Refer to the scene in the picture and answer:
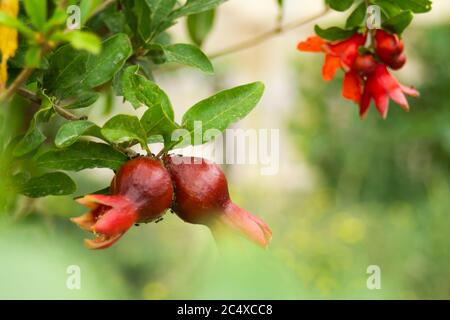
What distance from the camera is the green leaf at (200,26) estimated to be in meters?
1.18

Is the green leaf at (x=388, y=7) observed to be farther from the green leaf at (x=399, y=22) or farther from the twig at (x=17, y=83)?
the twig at (x=17, y=83)

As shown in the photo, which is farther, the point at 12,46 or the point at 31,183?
the point at 31,183

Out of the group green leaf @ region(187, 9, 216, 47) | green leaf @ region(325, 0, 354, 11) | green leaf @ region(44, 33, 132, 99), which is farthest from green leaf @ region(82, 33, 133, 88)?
green leaf @ region(187, 9, 216, 47)

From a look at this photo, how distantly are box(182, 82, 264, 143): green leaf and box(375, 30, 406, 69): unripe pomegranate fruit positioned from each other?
0.67 ft

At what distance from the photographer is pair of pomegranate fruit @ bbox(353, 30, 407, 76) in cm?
80

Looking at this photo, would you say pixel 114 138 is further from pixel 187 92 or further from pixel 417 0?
pixel 187 92

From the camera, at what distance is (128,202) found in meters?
0.59

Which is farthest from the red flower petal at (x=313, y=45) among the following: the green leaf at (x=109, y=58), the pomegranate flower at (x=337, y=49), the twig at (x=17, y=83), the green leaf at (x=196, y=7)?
the twig at (x=17, y=83)

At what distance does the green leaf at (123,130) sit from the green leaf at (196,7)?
0.66 ft

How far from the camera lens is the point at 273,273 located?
27 cm

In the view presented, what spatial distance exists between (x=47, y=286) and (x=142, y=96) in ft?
1.35

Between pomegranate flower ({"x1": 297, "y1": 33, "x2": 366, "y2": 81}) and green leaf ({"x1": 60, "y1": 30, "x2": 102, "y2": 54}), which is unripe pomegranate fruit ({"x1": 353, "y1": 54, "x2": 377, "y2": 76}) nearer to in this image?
pomegranate flower ({"x1": 297, "y1": 33, "x2": 366, "y2": 81})

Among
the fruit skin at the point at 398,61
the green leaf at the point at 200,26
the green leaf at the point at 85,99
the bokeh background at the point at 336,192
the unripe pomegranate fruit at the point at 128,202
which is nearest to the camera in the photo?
the unripe pomegranate fruit at the point at 128,202

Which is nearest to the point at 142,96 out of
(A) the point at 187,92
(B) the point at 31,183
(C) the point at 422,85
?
(B) the point at 31,183
